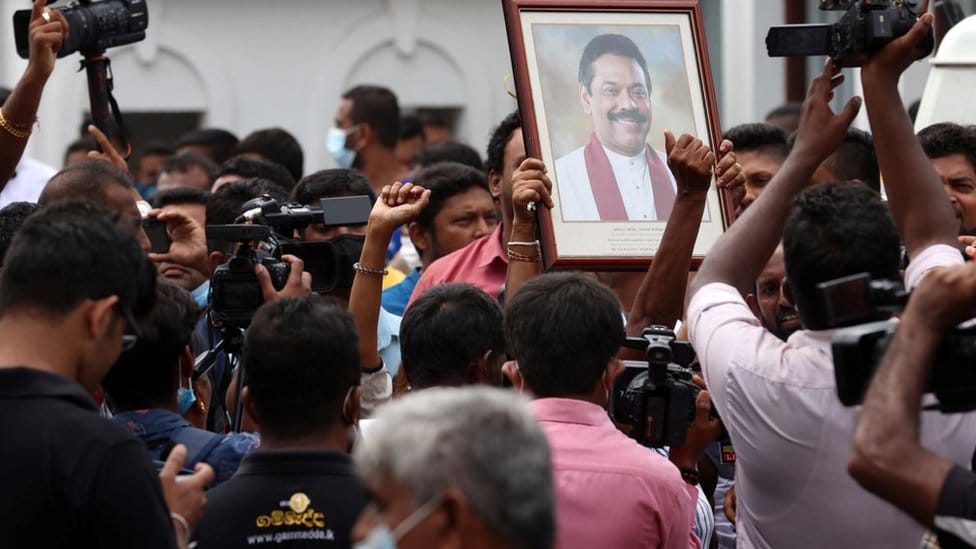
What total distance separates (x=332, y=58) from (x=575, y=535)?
1146 centimetres

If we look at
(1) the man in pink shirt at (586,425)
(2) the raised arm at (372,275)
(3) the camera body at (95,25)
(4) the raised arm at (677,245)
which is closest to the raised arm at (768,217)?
(1) the man in pink shirt at (586,425)

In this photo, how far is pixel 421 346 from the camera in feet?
14.1

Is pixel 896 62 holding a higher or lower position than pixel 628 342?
higher

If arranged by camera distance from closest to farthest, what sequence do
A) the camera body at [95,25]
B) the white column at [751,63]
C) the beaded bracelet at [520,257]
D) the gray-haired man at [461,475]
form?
the gray-haired man at [461,475]
the beaded bracelet at [520,257]
the camera body at [95,25]
the white column at [751,63]

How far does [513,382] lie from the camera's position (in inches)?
158

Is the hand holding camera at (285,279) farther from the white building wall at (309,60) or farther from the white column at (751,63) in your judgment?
the white building wall at (309,60)

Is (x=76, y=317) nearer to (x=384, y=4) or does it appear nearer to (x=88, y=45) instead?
(x=88, y=45)

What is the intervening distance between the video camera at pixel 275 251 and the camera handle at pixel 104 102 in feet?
3.29

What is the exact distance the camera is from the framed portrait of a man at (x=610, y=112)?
5184mm

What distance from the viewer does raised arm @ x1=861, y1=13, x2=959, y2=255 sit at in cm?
393

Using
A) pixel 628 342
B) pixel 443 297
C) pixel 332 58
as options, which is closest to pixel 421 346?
pixel 443 297

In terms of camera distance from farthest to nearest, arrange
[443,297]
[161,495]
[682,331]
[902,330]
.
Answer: [682,331], [443,297], [161,495], [902,330]

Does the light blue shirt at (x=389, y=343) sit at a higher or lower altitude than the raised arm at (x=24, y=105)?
lower

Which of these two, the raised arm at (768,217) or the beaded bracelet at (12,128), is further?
the beaded bracelet at (12,128)
